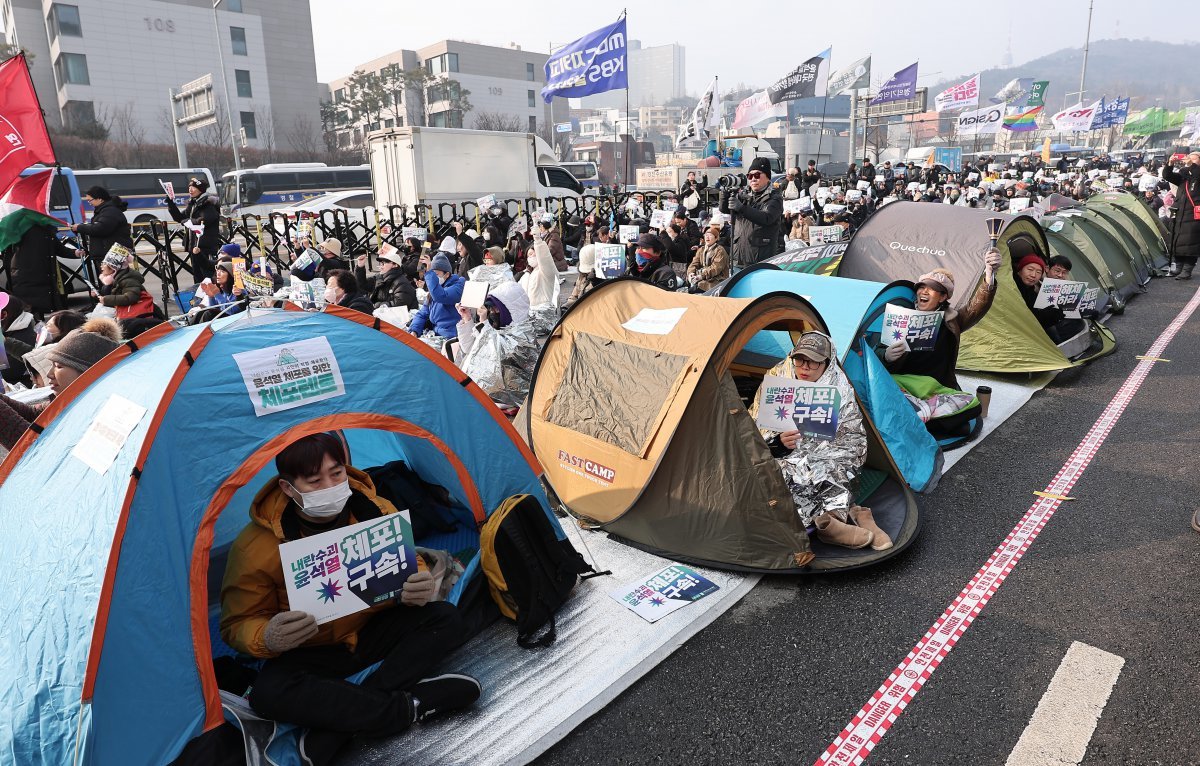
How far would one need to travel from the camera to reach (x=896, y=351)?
18.4ft

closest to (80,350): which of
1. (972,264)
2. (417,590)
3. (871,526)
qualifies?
(417,590)

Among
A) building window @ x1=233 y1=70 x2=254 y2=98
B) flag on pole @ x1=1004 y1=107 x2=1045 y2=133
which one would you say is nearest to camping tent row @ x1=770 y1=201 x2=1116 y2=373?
flag on pole @ x1=1004 y1=107 x2=1045 y2=133

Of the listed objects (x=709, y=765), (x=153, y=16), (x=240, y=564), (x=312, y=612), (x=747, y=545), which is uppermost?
(x=153, y=16)

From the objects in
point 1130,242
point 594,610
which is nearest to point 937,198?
point 1130,242

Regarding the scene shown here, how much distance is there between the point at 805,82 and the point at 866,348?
22309 mm

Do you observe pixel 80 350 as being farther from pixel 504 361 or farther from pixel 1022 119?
pixel 1022 119

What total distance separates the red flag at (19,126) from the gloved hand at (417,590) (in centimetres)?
716

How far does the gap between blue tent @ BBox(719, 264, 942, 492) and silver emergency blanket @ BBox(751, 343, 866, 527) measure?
0.59m

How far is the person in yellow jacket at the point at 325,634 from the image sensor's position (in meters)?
2.69

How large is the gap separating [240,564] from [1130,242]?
13944mm

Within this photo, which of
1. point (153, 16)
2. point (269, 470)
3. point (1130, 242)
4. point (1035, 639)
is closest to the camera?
point (1035, 639)

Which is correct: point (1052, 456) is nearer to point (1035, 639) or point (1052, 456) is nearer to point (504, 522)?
point (1035, 639)

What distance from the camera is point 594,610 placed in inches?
141

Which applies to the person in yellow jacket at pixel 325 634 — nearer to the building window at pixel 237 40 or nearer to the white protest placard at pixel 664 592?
the white protest placard at pixel 664 592
